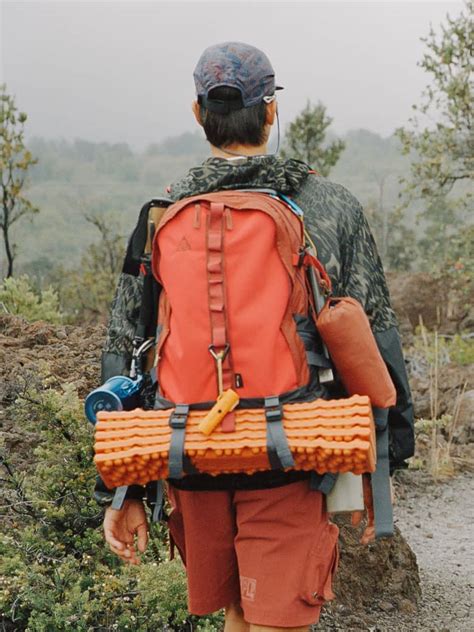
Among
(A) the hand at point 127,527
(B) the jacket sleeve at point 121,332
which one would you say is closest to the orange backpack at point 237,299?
(B) the jacket sleeve at point 121,332

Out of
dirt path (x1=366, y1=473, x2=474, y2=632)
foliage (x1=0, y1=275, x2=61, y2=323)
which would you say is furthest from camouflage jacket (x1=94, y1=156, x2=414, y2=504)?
foliage (x1=0, y1=275, x2=61, y2=323)

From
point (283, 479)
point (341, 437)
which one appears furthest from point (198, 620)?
point (341, 437)

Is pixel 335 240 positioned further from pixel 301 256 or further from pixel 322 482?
pixel 322 482

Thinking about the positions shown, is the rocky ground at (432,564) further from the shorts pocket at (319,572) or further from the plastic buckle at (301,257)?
the plastic buckle at (301,257)

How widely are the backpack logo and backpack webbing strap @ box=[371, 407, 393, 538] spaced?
0.60 m

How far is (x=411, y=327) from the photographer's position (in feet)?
39.7

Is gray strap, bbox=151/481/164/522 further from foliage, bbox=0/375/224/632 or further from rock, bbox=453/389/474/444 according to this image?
rock, bbox=453/389/474/444

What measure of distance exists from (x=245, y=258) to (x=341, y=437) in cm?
44

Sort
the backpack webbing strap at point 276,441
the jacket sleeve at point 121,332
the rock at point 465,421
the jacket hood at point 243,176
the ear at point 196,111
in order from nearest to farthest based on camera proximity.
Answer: the backpack webbing strap at point 276,441 < the jacket hood at point 243,176 < the ear at point 196,111 < the jacket sleeve at point 121,332 < the rock at point 465,421

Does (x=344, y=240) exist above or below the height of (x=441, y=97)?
below

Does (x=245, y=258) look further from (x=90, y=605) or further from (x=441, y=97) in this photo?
(x=441, y=97)

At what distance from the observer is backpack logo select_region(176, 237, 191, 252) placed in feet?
7.00

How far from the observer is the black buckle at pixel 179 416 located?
2070 millimetres

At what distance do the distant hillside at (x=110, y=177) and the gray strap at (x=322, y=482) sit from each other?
1553 inches
